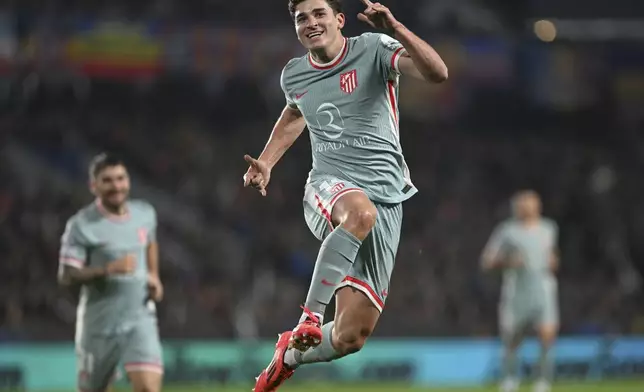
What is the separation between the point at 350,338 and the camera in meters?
5.80

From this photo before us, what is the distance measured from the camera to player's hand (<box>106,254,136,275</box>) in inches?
305

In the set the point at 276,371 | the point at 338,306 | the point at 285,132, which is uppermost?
the point at 285,132

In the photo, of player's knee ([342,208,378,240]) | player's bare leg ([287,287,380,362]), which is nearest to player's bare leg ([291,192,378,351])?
player's knee ([342,208,378,240])

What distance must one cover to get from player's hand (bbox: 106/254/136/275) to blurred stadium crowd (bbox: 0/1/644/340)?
6.34 metres

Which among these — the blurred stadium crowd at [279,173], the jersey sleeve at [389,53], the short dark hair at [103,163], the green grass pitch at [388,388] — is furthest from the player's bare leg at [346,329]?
the blurred stadium crowd at [279,173]

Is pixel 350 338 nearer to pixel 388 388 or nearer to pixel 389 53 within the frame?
pixel 389 53

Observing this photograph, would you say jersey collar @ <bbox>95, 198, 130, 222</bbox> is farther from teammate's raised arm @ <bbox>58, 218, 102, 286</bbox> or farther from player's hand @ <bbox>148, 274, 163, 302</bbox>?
player's hand @ <bbox>148, 274, 163, 302</bbox>

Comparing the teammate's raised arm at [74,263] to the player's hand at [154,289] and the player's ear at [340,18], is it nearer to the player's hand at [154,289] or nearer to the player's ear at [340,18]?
the player's hand at [154,289]

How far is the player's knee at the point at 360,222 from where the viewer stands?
5500mm

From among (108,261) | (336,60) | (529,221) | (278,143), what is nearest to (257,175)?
(278,143)

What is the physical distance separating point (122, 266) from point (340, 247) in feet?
8.71

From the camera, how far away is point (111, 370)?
25.3ft

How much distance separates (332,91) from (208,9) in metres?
13.1

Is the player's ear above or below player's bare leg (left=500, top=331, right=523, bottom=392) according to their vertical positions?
above
